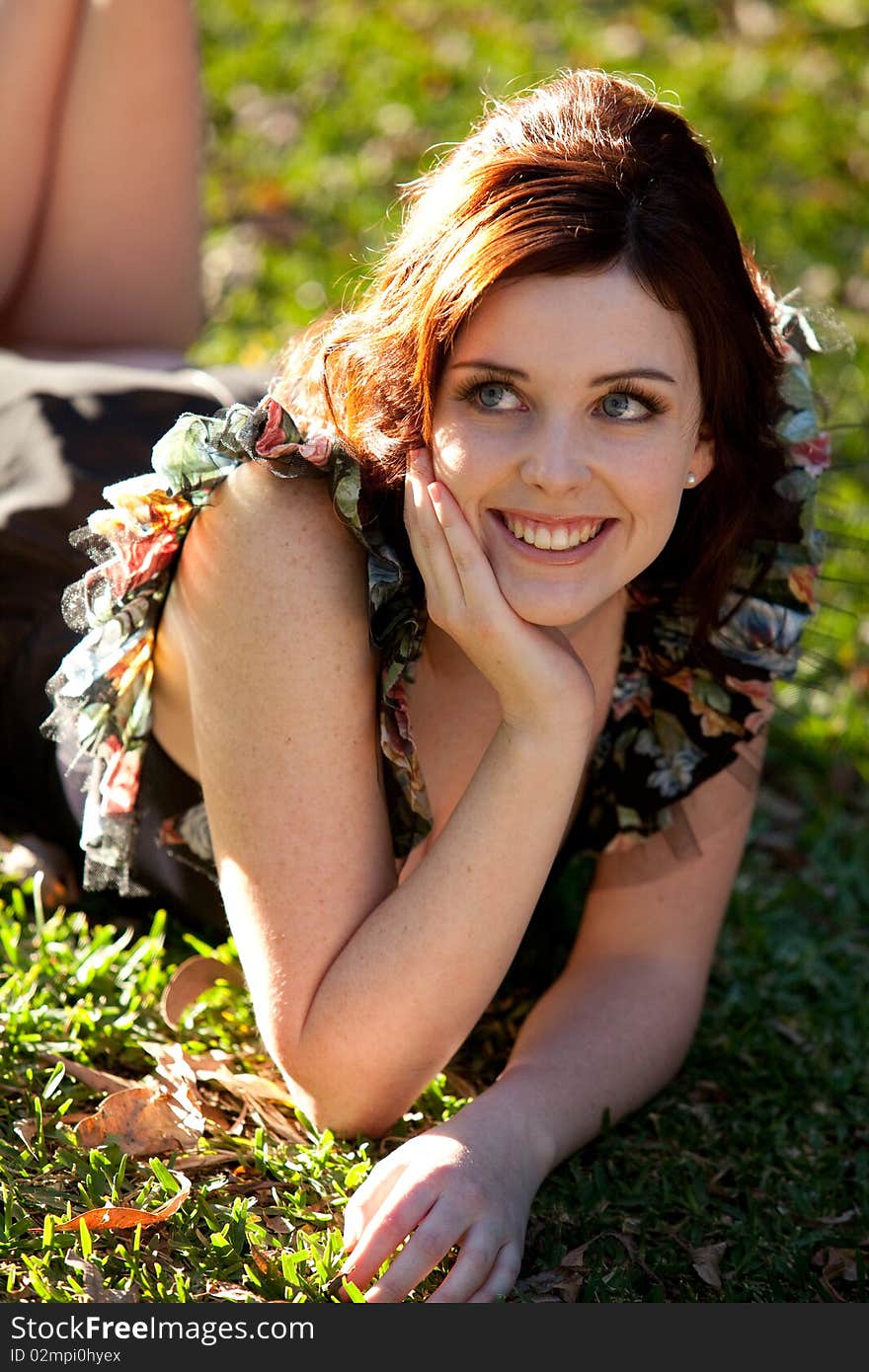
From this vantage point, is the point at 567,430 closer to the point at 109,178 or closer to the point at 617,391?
the point at 617,391

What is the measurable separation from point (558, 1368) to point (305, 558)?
111 centimetres

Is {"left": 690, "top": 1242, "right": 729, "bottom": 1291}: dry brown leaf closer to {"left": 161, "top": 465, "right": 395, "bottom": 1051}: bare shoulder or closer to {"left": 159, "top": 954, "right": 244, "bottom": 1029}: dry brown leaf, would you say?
{"left": 161, "top": 465, "right": 395, "bottom": 1051}: bare shoulder

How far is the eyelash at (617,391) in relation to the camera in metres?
2.14

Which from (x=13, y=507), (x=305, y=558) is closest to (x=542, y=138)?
(x=305, y=558)

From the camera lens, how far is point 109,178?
3662 millimetres

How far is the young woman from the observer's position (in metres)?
2.11

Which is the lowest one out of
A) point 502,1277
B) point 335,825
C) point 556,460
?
point 502,1277

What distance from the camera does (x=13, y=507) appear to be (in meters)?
3.09

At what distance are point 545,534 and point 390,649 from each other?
0.28m

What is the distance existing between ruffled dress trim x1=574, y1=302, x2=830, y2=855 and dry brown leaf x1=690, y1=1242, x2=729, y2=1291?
2.28ft

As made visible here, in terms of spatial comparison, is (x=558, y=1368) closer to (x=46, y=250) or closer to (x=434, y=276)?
(x=434, y=276)

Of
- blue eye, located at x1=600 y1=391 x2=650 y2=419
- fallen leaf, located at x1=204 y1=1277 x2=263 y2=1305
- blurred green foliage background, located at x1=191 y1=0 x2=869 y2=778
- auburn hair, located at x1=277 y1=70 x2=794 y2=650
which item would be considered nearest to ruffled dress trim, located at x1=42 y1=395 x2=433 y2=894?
auburn hair, located at x1=277 y1=70 x2=794 y2=650

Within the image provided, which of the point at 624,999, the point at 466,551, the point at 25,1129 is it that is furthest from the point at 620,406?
the point at 25,1129

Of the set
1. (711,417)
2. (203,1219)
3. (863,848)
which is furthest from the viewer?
(863,848)
